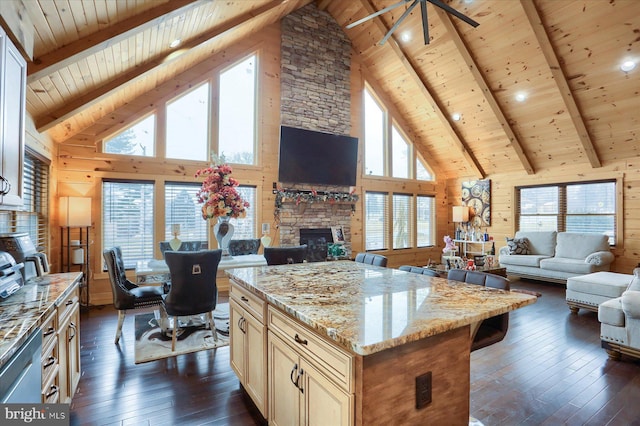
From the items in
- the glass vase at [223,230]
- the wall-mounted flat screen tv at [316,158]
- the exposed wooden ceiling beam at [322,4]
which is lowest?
the glass vase at [223,230]

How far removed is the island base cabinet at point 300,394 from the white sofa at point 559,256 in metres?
6.16

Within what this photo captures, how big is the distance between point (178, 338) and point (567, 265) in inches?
254

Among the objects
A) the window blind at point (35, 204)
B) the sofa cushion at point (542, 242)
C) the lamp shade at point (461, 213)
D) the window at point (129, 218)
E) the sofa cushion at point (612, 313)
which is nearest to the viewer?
the sofa cushion at point (612, 313)

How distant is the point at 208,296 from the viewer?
3.15 m

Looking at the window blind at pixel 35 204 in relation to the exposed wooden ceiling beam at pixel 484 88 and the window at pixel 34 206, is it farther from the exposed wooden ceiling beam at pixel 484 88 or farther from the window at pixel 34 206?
the exposed wooden ceiling beam at pixel 484 88

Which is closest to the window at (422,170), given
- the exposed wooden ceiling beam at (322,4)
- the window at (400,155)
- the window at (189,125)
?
the window at (400,155)

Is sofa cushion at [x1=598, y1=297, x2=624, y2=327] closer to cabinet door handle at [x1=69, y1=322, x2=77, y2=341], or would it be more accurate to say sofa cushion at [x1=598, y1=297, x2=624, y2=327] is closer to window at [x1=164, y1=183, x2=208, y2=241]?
cabinet door handle at [x1=69, y1=322, x2=77, y2=341]

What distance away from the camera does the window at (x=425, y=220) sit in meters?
8.55

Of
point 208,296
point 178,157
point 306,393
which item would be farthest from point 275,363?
point 178,157

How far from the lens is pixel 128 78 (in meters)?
4.12

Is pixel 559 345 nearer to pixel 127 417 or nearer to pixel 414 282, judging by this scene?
pixel 414 282

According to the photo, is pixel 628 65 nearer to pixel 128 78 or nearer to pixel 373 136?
pixel 373 136

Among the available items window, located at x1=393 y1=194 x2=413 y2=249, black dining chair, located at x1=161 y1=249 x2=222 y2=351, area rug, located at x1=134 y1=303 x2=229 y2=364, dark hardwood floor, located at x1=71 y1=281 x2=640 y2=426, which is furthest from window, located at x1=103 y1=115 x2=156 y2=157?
window, located at x1=393 y1=194 x2=413 y2=249

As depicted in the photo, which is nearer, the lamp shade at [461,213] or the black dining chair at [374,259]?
the black dining chair at [374,259]
